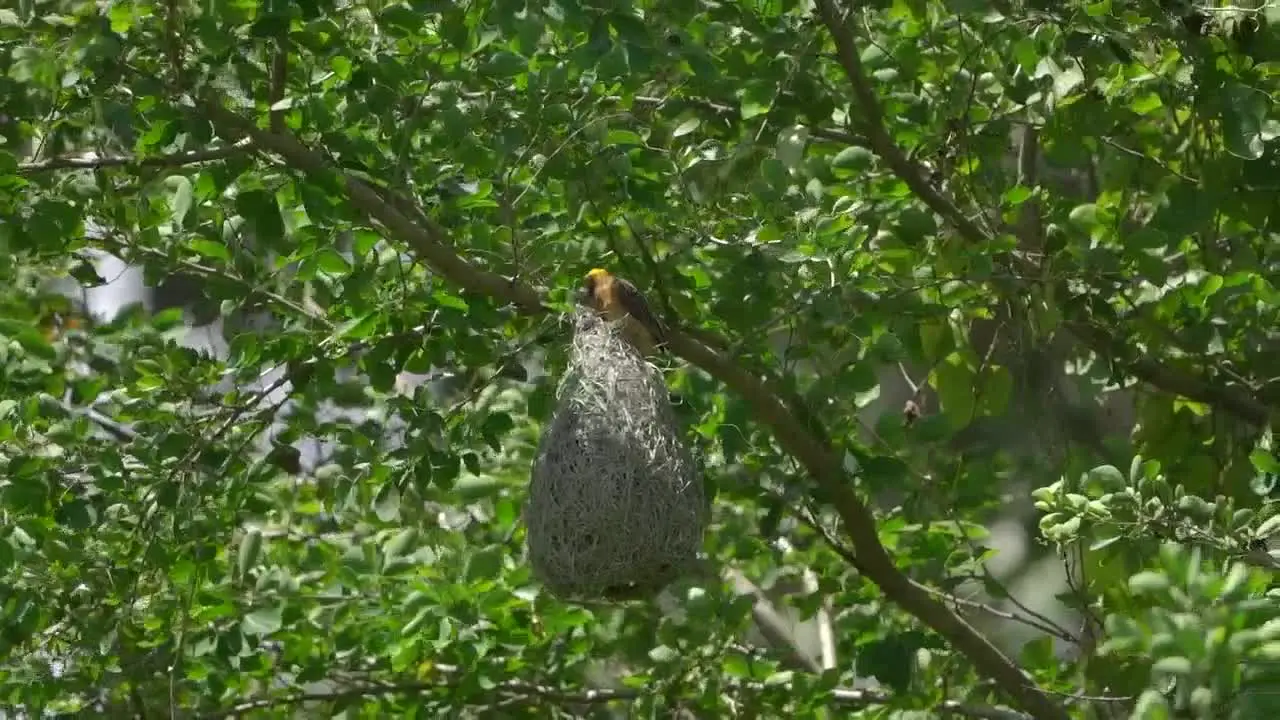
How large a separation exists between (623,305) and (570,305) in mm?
171

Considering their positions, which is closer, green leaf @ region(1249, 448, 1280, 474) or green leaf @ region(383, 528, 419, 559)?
green leaf @ region(1249, 448, 1280, 474)

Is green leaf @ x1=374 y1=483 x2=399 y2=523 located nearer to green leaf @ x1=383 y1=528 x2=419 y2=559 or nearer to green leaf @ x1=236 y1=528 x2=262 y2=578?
green leaf @ x1=383 y1=528 x2=419 y2=559

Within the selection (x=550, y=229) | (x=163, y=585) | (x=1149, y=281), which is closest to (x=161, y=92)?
(x=550, y=229)

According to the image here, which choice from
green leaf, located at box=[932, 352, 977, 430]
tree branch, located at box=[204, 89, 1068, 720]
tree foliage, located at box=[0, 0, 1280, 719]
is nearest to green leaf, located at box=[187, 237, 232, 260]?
tree foliage, located at box=[0, 0, 1280, 719]

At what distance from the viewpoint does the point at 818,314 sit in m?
2.87

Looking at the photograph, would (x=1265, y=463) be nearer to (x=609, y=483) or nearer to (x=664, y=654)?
(x=609, y=483)

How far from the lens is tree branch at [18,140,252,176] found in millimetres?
2750

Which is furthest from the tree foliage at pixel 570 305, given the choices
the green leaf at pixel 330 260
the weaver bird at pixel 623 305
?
the weaver bird at pixel 623 305

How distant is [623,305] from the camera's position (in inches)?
108

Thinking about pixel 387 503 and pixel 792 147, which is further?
pixel 387 503

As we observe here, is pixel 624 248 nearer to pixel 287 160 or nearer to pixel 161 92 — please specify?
pixel 287 160

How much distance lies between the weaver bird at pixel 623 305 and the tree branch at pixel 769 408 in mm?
101

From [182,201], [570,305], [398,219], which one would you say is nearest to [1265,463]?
[570,305]

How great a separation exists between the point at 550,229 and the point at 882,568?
82 cm
